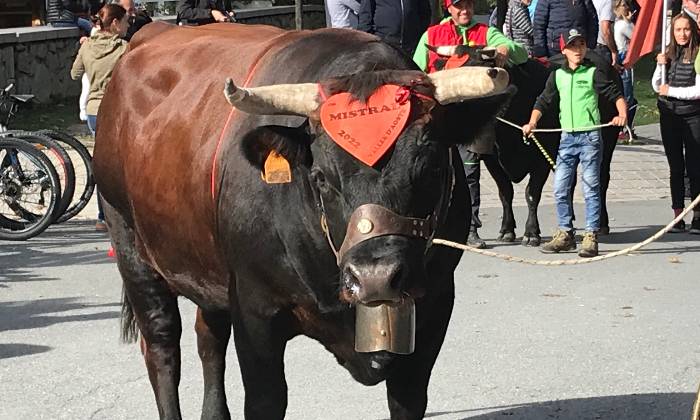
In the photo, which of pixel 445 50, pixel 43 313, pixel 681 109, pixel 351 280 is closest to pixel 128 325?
pixel 43 313

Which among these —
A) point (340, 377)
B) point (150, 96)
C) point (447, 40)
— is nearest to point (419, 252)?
point (150, 96)

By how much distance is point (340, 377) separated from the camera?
657cm

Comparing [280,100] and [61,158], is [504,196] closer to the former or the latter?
[61,158]

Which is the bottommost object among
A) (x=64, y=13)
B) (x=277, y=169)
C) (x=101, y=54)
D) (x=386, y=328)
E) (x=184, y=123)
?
(x=64, y=13)

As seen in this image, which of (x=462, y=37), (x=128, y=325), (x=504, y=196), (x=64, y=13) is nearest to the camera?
(x=128, y=325)

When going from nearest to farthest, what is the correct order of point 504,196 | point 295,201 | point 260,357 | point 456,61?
point 295,201, point 260,357, point 456,61, point 504,196

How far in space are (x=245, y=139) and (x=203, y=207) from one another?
0.68m

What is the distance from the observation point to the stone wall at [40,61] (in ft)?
56.4

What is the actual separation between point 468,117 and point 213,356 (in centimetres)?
210

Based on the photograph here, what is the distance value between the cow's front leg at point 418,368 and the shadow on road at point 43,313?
11.7 feet

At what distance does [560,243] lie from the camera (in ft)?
33.7

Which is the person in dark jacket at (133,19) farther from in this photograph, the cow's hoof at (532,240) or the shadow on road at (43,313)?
the cow's hoof at (532,240)

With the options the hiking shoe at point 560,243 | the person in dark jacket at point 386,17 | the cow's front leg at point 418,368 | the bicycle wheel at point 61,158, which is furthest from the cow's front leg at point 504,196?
the cow's front leg at point 418,368

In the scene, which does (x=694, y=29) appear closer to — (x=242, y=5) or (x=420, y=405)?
(x=420, y=405)
